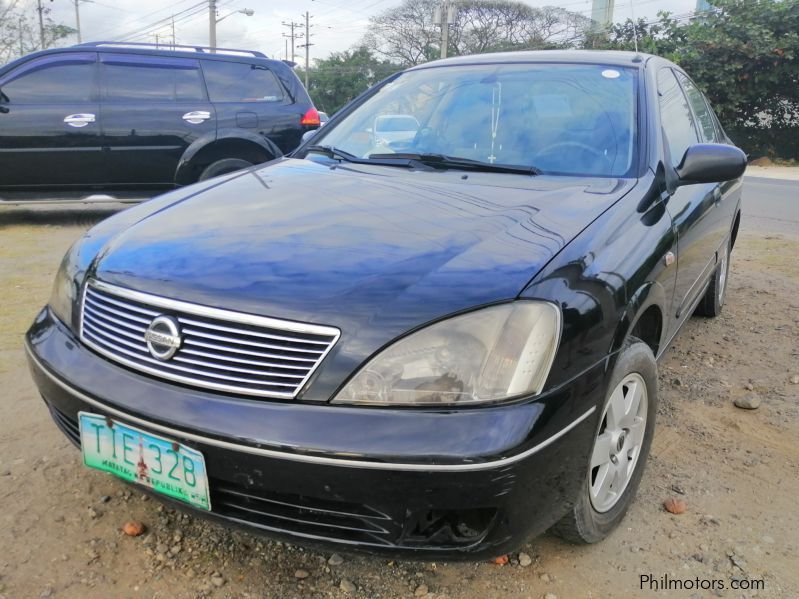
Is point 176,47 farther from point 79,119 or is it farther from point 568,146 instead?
point 568,146

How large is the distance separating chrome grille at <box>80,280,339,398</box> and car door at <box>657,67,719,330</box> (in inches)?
60.4

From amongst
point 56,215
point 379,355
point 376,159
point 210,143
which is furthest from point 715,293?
point 56,215

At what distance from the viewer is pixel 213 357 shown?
63.1 inches

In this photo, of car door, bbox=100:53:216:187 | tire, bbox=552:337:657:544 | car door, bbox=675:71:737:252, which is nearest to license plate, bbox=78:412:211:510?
tire, bbox=552:337:657:544

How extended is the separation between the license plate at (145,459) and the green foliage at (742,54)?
18389 mm

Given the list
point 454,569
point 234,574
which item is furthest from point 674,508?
point 234,574

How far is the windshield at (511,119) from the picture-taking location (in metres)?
2.54

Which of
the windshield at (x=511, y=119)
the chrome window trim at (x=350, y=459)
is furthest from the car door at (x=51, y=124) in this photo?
the chrome window trim at (x=350, y=459)

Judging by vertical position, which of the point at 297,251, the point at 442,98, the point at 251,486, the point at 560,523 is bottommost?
the point at 560,523

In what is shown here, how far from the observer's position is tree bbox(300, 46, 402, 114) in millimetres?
51812

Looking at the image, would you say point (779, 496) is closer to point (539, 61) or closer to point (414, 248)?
point (414, 248)

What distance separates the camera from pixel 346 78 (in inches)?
2064

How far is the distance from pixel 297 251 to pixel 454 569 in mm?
998

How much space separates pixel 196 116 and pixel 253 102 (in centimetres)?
61
